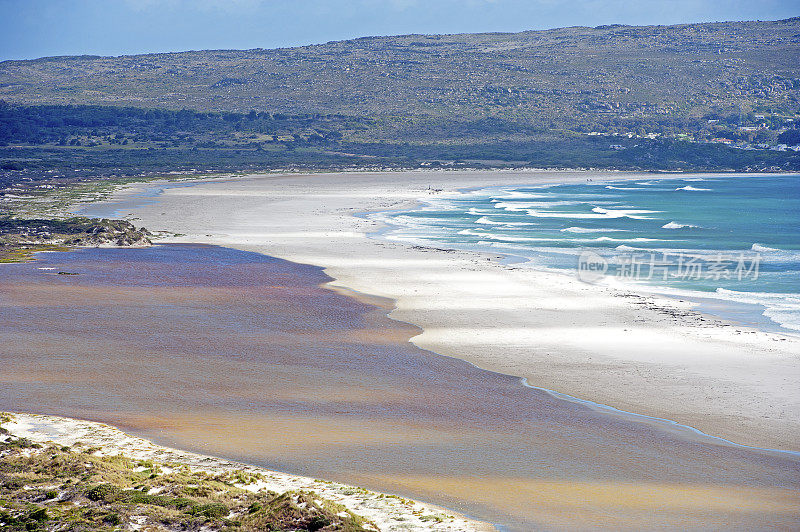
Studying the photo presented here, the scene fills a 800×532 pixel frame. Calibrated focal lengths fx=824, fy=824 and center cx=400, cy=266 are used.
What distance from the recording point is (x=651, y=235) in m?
42.3

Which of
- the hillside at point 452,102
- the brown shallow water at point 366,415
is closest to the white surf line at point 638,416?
the brown shallow water at point 366,415

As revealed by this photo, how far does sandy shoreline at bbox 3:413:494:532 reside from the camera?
9750 millimetres

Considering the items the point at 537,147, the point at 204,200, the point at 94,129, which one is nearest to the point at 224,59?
the point at 94,129

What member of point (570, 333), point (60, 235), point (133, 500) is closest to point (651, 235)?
point (570, 333)

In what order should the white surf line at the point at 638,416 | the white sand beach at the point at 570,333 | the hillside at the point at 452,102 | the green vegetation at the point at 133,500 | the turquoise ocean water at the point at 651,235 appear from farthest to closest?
the hillside at the point at 452,102
the turquoise ocean water at the point at 651,235
the white sand beach at the point at 570,333
the white surf line at the point at 638,416
the green vegetation at the point at 133,500

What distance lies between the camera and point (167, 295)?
966 inches

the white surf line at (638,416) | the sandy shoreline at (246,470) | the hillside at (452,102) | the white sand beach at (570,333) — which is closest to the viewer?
the sandy shoreline at (246,470)

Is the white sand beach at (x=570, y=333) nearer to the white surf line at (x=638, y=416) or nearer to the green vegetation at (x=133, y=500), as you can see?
the white surf line at (x=638, y=416)

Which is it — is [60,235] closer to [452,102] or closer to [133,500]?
[133,500]

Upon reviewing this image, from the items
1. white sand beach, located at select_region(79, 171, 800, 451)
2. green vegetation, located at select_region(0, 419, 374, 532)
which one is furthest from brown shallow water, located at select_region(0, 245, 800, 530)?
green vegetation, located at select_region(0, 419, 374, 532)

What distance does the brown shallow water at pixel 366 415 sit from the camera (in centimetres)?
1079

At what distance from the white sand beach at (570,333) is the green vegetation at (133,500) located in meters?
7.32

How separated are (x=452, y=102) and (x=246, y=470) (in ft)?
459

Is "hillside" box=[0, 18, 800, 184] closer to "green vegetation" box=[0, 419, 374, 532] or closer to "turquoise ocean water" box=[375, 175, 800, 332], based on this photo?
"turquoise ocean water" box=[375, 175, 800, 332]
